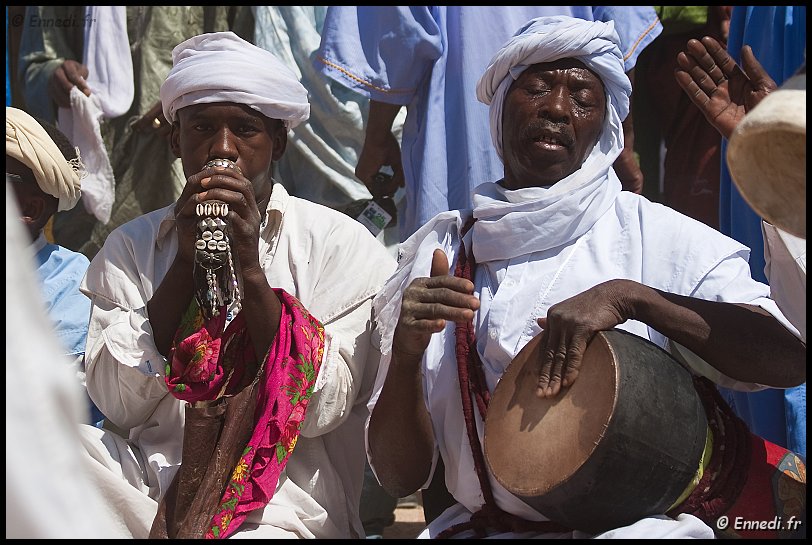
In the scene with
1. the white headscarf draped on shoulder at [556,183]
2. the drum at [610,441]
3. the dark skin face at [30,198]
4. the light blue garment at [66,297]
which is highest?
the white headscarf draped on shoulder at [556,183]

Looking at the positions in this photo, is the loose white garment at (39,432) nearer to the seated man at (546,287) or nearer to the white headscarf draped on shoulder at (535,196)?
the seated man at (546,287)

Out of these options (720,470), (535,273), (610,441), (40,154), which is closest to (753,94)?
(535,273)

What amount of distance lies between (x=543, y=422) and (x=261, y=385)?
3.08ft

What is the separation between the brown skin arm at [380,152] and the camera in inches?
211

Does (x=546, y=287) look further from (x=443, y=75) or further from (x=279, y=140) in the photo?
(x=443, y=75)

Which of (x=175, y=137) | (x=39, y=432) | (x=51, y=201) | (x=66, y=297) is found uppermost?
(x=39, y=432)

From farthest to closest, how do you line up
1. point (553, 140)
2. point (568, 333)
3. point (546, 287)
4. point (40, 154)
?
point (40, 154) → point (553, 140) → point (546, 287) → point (568, 333)

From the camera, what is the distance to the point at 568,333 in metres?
3.06

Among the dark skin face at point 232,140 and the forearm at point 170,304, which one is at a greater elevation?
the dark skin face at point 232,140

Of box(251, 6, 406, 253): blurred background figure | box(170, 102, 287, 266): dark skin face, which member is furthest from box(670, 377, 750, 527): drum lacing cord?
box(251, 6, 406, 253): blurred background figure

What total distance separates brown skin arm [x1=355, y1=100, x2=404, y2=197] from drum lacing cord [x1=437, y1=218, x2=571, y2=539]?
192cm

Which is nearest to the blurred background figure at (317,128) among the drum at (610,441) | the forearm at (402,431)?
the forearm at (402,431)

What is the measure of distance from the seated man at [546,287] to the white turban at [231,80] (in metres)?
0.70

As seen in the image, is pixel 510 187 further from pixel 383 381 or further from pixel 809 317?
pixel 809 317
